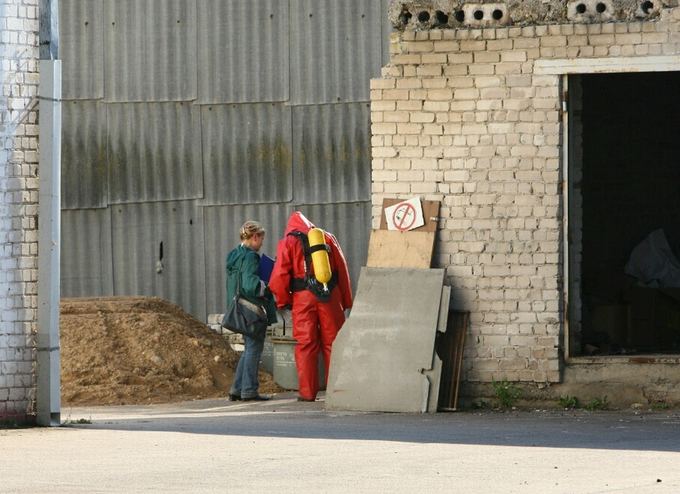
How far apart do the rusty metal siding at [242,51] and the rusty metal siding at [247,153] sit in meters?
0.16

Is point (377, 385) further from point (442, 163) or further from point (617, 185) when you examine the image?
point (617, 185)

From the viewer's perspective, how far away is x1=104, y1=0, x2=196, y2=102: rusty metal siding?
60.4 feet

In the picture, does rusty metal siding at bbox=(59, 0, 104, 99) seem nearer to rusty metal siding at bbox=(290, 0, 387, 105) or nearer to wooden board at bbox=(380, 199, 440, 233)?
rusty metal siding at bbox=(290, 0, 387, 105)

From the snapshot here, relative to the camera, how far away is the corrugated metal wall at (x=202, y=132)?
59.1 ft

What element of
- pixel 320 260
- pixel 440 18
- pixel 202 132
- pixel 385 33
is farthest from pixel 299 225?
pixel 202 132

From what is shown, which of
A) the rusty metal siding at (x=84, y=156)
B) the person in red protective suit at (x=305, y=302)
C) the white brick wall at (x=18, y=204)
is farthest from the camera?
the rusty metal siding at (x=84, y=156)

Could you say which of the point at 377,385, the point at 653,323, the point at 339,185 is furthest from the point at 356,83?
the point at 377,385

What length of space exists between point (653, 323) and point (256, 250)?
436 centimetres

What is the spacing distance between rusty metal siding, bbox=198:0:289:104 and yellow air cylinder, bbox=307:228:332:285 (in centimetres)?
348

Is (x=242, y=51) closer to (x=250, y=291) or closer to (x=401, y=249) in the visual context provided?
(x=250, y=291)

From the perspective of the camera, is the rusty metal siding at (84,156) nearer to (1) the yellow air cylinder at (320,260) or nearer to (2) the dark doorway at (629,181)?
(1) the yellow air cylinder at (320,260)

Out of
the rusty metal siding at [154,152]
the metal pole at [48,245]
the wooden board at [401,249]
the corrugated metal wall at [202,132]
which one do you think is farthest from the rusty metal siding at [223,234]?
the metal pole at [48,245]

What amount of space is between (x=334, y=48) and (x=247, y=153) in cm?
153

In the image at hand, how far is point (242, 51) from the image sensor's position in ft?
59.8
